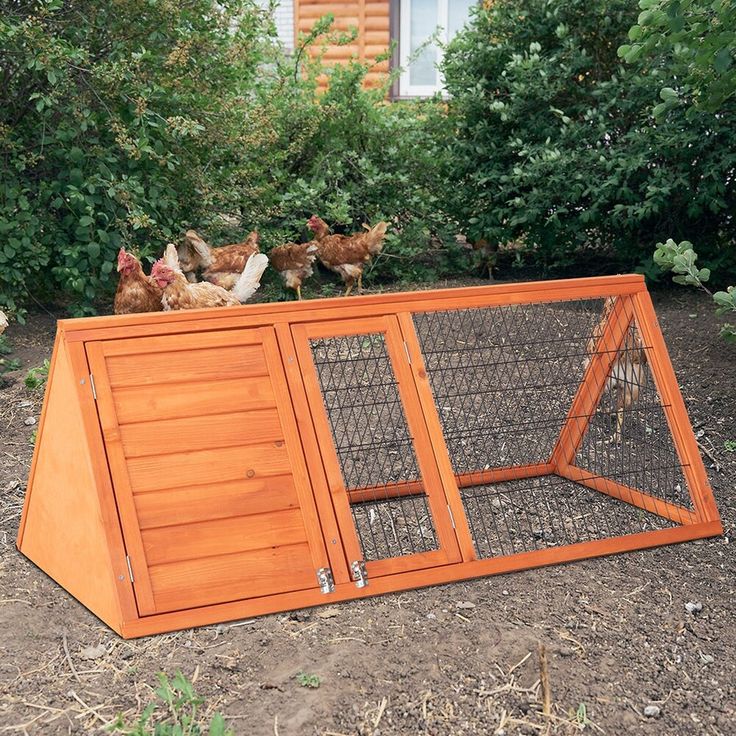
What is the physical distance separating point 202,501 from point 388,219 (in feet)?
15.6

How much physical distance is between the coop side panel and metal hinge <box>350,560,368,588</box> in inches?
27.3

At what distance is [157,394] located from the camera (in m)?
2.91

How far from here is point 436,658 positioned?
8.66 feet

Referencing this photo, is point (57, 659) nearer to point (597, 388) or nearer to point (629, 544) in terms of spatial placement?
point (629, 544)

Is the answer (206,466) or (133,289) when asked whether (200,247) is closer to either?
(133,289)

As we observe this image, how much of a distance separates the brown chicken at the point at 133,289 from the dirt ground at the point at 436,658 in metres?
1.97

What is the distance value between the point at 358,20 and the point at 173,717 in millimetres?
9830

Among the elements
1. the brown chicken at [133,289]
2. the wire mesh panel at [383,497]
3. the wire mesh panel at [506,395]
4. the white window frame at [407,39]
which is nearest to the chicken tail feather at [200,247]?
the brown chicken at [133,289]

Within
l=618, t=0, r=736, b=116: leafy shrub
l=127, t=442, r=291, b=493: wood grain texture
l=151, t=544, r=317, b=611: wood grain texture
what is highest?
l=618, t=0, r=736, b=116: leafy shrub

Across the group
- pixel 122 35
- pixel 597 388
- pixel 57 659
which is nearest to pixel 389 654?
pixel 57 659

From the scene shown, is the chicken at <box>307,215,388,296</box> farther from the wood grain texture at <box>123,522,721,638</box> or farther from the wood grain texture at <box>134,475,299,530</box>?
the wood grain texture at <box>134,475,299,530</box>

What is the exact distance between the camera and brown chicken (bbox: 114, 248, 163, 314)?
200 inches

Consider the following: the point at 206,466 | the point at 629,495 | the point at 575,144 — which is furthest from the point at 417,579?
the point at 575,144

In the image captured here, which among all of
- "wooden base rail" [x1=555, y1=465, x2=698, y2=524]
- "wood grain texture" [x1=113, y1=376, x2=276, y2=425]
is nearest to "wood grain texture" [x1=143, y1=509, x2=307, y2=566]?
"wood grain texture" [x1=113, y1=376, x2=276, y2=425]
